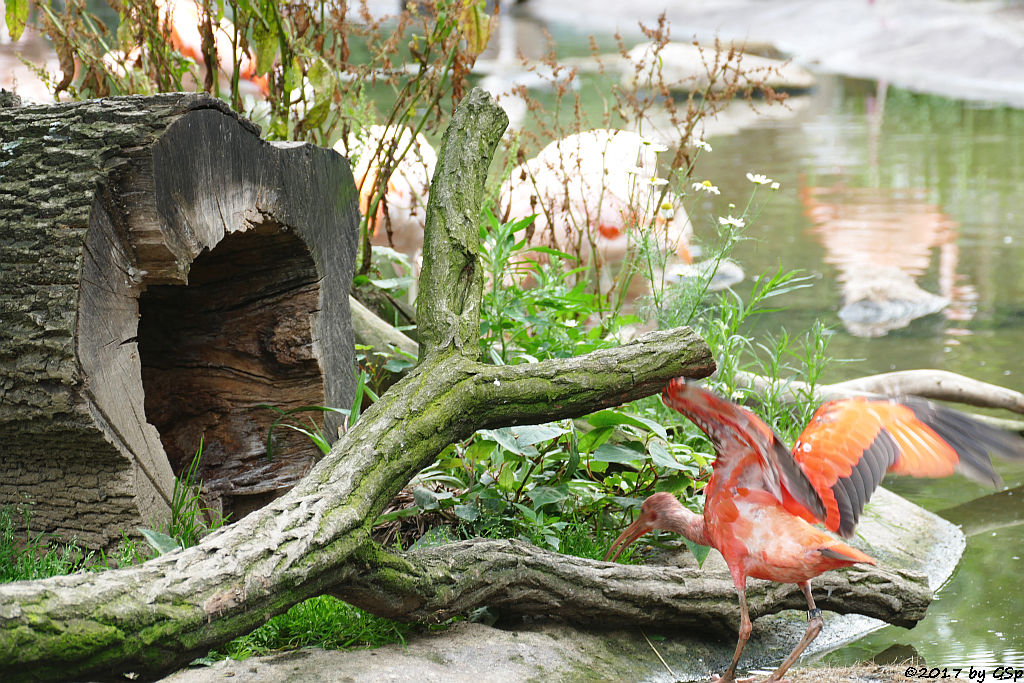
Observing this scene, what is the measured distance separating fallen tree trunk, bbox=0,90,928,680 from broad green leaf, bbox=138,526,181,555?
39 centimetres

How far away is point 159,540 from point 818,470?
1323 mm

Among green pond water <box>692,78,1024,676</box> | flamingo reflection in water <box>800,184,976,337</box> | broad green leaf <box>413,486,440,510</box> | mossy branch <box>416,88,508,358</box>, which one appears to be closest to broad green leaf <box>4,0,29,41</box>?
mossy branch <box>416,88,508,358</box>

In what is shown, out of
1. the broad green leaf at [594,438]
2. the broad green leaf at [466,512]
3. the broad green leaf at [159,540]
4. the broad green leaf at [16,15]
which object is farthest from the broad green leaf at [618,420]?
the broad green leaf at [16,15]

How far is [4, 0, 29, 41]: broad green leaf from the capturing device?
279 cm

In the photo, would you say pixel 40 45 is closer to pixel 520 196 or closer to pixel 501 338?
pixel 520 196

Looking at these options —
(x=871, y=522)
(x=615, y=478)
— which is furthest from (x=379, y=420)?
(x=871, y=522)

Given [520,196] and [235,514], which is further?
[520,196]

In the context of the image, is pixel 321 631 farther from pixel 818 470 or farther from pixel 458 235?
pixel 818 470

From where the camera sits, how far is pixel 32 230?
2121 mm

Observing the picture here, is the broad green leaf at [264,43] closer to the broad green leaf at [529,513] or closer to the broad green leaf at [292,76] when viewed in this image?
the broad green leaf at [292,76]

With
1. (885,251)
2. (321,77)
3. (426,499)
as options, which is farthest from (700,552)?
(885,251)

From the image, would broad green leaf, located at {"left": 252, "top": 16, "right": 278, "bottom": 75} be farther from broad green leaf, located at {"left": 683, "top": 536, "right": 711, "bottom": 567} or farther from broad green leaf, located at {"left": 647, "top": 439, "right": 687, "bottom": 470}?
broad green leaf, located at {"left": 683, "top": 536, "right": 711, "bottom": 567}

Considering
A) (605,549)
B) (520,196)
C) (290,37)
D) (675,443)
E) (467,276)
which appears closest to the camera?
(467,276)

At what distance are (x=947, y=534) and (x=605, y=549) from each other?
1.16m
